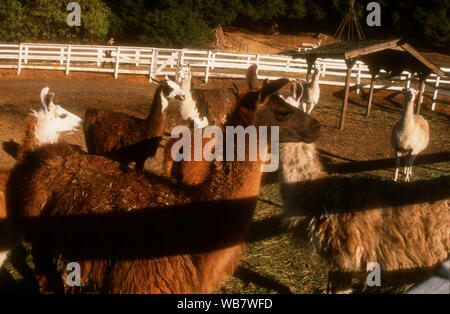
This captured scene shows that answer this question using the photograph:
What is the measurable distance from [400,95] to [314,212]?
19068 mm

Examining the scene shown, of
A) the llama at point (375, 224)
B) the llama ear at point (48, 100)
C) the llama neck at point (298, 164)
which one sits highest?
the llama ear at point (48, 100)

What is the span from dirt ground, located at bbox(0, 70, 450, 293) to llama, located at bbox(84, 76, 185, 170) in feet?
5.08

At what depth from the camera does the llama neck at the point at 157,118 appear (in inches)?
244

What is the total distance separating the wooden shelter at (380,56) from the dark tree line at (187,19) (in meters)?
20.5

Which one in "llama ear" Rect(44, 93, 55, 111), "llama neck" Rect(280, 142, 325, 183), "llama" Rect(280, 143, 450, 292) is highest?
"llama ear" Rect(44, 93, 55, 111)

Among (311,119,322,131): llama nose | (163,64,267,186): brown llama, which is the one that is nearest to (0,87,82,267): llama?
(163,64,267,186): brown llama

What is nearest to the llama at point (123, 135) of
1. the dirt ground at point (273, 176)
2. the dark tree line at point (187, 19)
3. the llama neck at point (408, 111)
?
the dirt ground at point (273, 176)

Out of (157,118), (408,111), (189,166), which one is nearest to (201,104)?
(157,118)

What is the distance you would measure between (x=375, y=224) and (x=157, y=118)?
13.9 ft

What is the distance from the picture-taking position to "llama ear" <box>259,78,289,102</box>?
249cm

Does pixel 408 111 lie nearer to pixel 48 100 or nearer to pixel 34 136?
pixel 48 100

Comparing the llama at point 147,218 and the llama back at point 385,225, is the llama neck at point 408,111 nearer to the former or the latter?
the llama back at point 385,225

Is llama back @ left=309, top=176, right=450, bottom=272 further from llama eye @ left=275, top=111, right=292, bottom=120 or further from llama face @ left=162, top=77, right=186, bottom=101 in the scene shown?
llama face @ left=162, top=77, right=186, bottom=101

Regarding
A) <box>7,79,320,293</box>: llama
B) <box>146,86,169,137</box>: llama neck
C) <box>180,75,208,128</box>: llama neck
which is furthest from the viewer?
<box>180,75,208,128</box>: llama neck
